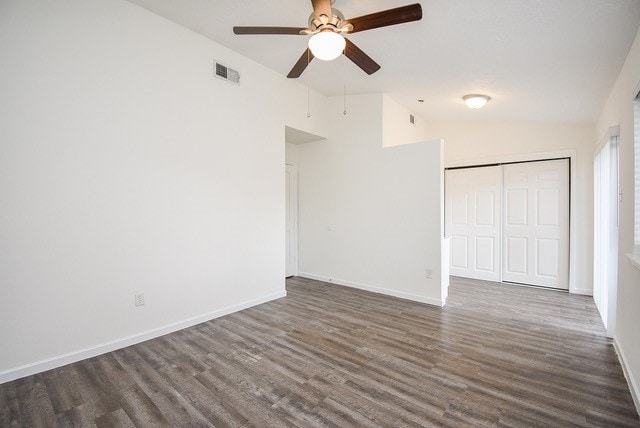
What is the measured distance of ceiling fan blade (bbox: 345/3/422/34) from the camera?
1950 mm

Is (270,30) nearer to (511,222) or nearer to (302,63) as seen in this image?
(302,63)

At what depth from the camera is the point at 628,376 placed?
2174mm

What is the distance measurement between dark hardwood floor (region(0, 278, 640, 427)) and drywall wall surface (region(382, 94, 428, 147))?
276 cm

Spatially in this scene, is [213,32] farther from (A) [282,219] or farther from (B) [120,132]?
(A) [282,219]

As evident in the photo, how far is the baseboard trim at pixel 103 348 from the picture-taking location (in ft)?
7.30

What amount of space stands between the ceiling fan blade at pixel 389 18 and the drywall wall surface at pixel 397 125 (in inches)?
94.9

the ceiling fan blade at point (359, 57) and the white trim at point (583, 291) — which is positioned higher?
the ceiling fan blade at point (359, 57)

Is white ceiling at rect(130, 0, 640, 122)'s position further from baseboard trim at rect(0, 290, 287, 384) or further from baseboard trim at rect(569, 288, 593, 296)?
baseboard trim at rect(0, 290, 287, 384)

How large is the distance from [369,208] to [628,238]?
289 centimetres

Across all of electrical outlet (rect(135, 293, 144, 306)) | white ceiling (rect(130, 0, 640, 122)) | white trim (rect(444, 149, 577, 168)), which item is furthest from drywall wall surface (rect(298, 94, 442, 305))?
electrical outlet (rect(135, 293, 144, 306))

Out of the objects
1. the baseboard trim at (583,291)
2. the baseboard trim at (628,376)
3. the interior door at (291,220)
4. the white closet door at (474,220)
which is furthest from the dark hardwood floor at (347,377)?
the interior door at (291,220)

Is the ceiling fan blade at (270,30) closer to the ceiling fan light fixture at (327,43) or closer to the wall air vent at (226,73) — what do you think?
the ceiling fan light fixture at (327,43)

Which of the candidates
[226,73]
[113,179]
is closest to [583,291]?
[226,73]

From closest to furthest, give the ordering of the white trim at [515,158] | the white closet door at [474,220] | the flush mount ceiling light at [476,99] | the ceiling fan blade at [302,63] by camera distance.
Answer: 1. the ceiling fan blade at [302,63]
2. the flush mount ceiling light at [476,99]
3. the white trim at [515,158]
4. the white closet door at [474,220]
